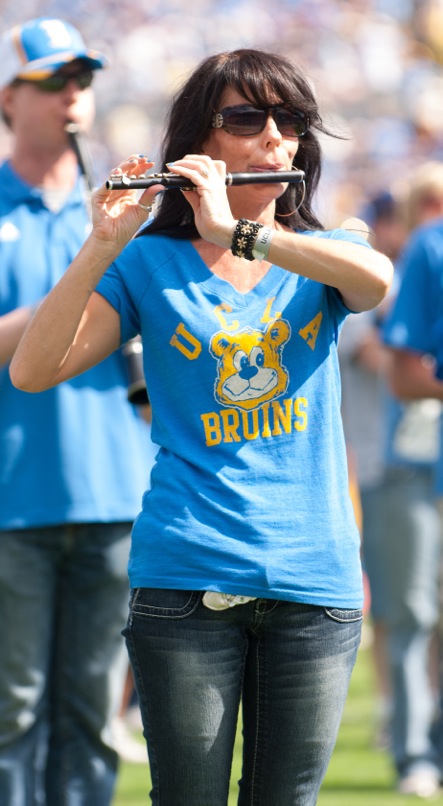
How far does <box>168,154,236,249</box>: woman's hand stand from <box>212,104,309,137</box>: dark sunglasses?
0.20 meters

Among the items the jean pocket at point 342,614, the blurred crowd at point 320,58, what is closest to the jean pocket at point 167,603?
the jean pocket at point 342,614

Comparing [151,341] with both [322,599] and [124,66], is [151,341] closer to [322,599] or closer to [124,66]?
[322,599]

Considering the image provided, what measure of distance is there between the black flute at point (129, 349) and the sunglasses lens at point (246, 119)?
81cm

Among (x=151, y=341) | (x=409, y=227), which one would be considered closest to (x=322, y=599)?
(x=151, y=341)

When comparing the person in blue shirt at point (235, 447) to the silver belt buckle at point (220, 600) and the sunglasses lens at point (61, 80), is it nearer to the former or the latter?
the silver belt buckle at point (220, 600)

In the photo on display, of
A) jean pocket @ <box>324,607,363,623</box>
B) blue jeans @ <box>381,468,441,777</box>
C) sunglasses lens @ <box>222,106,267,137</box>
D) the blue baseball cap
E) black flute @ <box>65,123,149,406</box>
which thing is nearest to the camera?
jean pocket @ <box>324,607,363,623</box>

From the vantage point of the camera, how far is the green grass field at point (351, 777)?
5.05 metres

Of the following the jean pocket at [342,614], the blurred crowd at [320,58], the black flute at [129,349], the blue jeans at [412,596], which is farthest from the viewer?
the blurred crowd at [320,58]

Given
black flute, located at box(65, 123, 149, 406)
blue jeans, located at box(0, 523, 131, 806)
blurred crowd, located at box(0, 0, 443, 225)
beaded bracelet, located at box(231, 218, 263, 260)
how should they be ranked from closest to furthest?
1. beaded bracelet, located at box(231, 218, 263, 260)
2. black flute, located at box(65, 123, 149, 406)
3. blue jeans, located at box(0, 523, 131, 806)
4. blurred crowd, located at box(0, 0, 443, 225)

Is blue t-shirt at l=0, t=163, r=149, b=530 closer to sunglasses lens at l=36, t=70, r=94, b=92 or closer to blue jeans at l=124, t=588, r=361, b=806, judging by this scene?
sunglasses lens at l=36, t=70, r=94, b=92

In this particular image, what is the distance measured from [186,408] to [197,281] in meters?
0.27

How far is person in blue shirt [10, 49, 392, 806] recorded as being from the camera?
2549mm

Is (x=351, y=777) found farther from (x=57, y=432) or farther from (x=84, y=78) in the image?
(x=84, y=78)

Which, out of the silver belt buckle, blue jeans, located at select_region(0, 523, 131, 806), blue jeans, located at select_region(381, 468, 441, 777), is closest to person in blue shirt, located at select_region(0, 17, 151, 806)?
blue jeans, located at select_region(0, 523, 131, 806)
